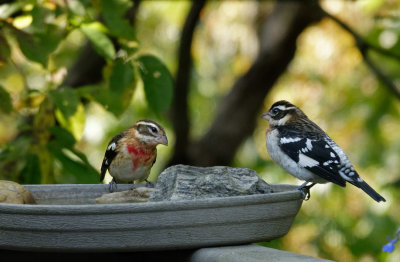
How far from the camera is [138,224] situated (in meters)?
2.13

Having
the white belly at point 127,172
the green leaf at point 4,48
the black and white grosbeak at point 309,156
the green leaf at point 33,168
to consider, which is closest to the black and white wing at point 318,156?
the black and white grosbeak at point 309,156

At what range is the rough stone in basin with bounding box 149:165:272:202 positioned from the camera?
2.48m

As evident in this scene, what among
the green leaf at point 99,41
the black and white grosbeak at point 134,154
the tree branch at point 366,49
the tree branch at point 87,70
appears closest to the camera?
the green leaf at point 99,41

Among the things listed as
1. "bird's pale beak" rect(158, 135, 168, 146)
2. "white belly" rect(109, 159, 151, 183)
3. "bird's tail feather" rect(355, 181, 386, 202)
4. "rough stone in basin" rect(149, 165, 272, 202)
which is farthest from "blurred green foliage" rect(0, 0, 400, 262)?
"rough stone in basin" rect(149, 165, 272, 202)

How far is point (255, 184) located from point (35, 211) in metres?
0.85

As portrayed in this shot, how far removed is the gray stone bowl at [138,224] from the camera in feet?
6.97

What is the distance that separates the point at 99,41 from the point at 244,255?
2.01 m

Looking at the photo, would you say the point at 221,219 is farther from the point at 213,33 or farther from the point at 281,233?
the point at 213,33

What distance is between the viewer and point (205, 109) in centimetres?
1130

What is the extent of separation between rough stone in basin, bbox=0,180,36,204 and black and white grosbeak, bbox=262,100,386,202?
62.2 inches

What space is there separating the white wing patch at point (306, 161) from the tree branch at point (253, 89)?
3.47m

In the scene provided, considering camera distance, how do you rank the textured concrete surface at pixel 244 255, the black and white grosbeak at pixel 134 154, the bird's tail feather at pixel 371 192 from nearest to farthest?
1. the textured concrete surface at pixel 244 255
2. the bird's tail feather at pixel 371 192
3. the black and white grosbeak at pixel 134 154

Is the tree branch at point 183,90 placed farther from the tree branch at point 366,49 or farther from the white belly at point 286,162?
the white belly at point 286,162

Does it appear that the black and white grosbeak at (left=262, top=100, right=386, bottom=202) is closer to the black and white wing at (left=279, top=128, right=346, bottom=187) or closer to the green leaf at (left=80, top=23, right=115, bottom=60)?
the black and white wing at (left=279, top=128, right=346, bottom=187)
